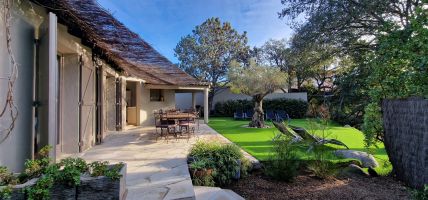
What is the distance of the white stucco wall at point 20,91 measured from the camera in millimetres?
3479

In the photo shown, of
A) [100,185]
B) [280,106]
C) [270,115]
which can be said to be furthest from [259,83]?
[100,185]

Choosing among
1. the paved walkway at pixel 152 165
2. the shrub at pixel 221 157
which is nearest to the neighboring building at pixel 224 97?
the paved walkway at pixel 152 165

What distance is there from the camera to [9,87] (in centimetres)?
355

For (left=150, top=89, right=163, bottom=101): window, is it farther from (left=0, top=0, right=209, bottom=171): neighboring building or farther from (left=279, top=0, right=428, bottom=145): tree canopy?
(left=279, top=0, right=428, bottom=145): tree canopy

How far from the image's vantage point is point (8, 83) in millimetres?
3555

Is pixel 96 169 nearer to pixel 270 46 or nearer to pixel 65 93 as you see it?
pixel 65 93

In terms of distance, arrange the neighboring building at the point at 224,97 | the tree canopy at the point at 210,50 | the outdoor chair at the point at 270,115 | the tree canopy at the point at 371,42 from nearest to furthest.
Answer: the tree canopy at the point at 371,42 → the outdoor chair at the point at 270,115 → the neighboring building at the point at 224,97 → the tree canopy at the point at 210,50

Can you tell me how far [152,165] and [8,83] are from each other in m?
2.78

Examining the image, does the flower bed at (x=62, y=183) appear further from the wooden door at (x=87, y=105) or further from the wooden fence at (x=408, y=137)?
the wooden fence at (x=408, y=137)

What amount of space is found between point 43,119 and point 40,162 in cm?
110

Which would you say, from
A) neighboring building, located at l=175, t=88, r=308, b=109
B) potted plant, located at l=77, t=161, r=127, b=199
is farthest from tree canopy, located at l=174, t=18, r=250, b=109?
potted plant, located at l=77, t=161, r=127, b=199

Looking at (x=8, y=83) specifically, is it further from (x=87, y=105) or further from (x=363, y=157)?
(x=363, y=157)

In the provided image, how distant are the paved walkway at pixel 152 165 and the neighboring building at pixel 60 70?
29.1 inches

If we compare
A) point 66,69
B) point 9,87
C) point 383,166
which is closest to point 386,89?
point 383,166
